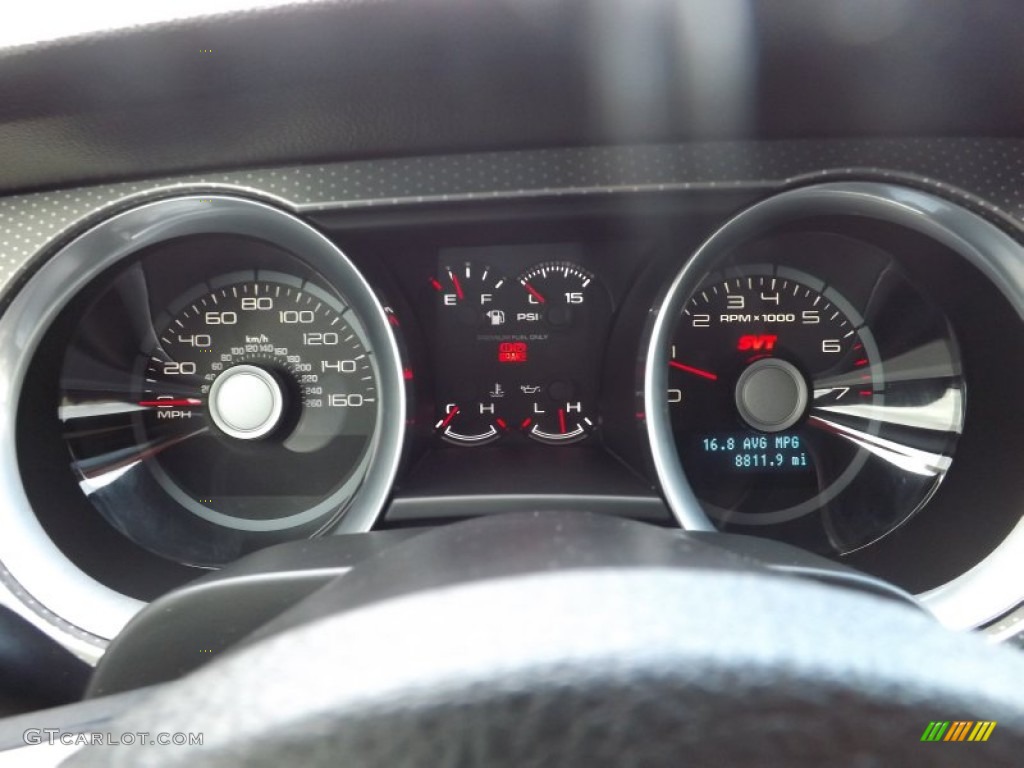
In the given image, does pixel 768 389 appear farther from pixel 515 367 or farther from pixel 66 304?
pixel 66 304

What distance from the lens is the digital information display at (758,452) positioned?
232 cm

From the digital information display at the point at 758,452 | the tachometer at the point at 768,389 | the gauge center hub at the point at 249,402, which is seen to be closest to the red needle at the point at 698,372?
the tachometer at the point at 768,389

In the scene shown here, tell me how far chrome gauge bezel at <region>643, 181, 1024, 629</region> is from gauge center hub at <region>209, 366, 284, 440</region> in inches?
37.3

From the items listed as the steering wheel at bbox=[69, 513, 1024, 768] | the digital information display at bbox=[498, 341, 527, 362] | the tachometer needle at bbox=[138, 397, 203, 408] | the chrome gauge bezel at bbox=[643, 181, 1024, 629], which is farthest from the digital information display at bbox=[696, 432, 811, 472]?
the steering wheel at bbox=[69, 513, 1024, 768]

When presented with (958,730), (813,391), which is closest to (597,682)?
(958,730)

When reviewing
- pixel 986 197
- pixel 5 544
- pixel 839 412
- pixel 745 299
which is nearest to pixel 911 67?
pixel 986 197

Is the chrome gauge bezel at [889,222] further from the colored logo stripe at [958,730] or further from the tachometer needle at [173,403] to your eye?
the colored logo stripe at [958,730]

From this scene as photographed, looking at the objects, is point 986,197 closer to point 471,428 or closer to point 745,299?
point 745,299

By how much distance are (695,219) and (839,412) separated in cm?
72

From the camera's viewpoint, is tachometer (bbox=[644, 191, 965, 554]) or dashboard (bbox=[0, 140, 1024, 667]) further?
tachometer (bbox=[644, 191, 965, 554])

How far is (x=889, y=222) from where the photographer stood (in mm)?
2078

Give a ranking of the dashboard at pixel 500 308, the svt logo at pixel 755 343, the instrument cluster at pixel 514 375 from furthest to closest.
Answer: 1. the svt logo at pixel 755 343
2. the instrument cluster at pixel 514 375
3. the dashboard at pixel 500 308

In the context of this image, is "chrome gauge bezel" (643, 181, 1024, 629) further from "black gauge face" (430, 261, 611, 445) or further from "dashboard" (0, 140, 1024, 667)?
"black gauge face" (430, 261, 611, 445)

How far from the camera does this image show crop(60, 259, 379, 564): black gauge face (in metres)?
2.33
